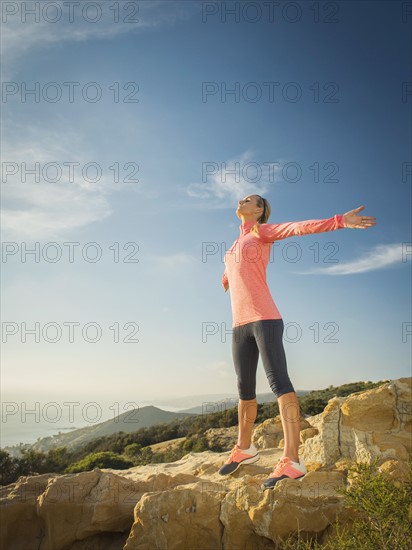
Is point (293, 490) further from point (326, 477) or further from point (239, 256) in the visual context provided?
point (239, 256)

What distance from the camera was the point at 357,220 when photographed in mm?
4531

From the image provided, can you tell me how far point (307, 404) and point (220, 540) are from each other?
14.2m

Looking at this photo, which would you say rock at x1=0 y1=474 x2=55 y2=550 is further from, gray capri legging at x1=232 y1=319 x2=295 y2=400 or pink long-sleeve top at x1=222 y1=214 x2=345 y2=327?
pink long-sleeve top at x1=222 y1=214 x2=345 y2=327

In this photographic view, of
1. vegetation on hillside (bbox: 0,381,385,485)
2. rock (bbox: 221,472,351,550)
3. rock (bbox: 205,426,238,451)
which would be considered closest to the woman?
rock (bbox: 221,472,351,550)

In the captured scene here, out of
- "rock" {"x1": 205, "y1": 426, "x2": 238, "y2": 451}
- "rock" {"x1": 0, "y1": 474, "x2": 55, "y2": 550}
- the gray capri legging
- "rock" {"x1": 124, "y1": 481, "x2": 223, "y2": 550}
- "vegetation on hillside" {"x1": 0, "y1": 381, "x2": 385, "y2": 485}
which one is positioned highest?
the gray capri legging

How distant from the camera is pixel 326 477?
471 centimetres

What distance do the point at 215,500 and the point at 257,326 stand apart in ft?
6.43

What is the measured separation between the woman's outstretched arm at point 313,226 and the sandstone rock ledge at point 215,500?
2404 millimetres

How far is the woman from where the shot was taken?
16.0 feet

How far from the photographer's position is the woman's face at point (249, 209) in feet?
19.9

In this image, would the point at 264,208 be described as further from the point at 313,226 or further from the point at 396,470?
the point at 396,470

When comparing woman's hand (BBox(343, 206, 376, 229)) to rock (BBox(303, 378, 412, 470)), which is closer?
woman's hand (BBox(343, 206, 376, 229))

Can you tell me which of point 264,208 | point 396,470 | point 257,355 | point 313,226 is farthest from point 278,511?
point 264,208

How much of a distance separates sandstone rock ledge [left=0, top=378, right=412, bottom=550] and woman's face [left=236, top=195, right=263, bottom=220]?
9.20 ft
